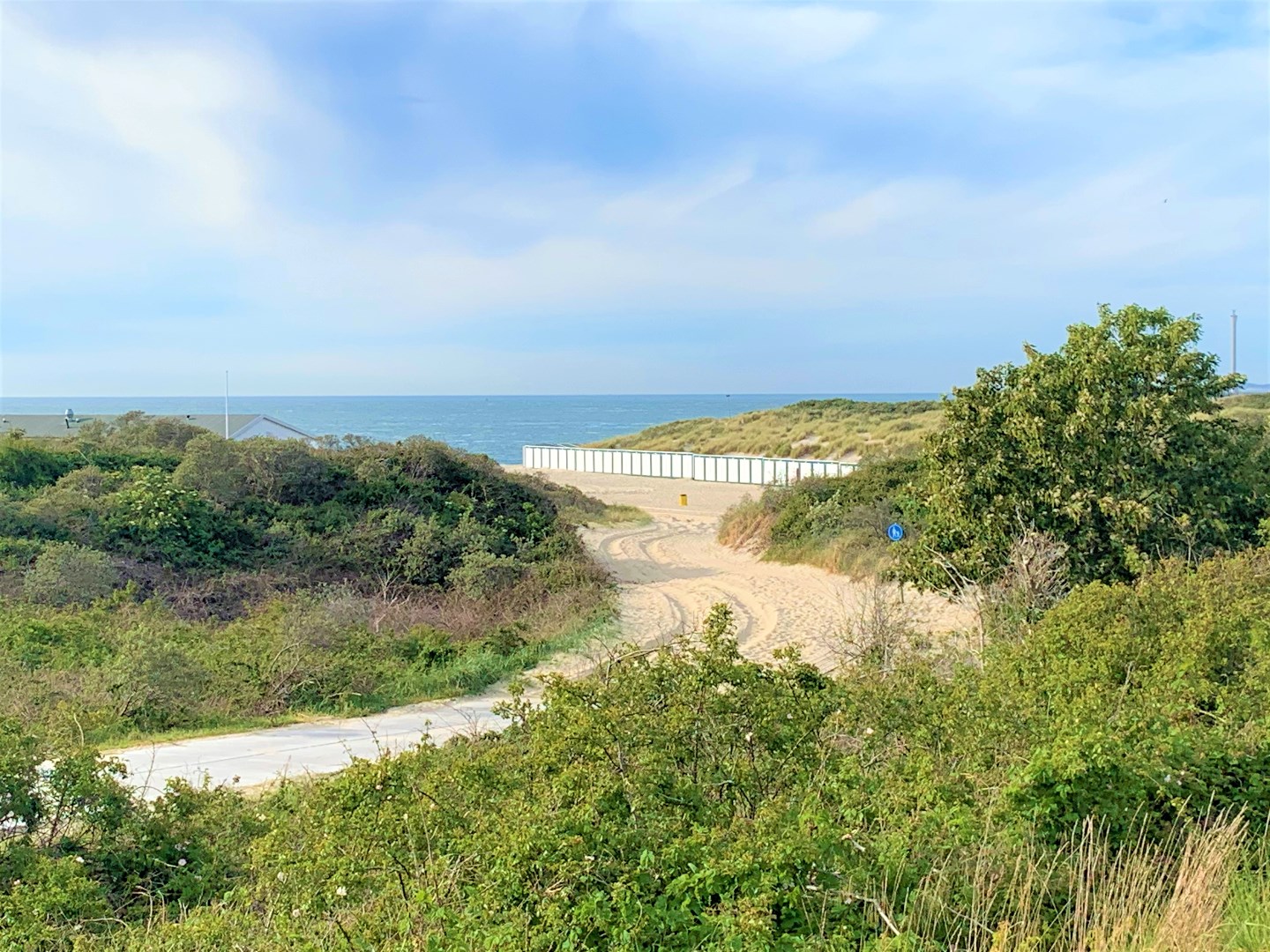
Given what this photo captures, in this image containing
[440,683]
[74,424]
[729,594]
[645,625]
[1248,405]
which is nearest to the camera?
[440,683]

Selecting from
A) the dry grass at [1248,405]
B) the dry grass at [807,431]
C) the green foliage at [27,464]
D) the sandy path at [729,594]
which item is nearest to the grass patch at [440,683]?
the sandy path at [729,594]

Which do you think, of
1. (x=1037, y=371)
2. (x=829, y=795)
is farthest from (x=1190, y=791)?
(x=1037, y=371)

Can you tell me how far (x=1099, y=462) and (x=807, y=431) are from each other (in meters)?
38.9

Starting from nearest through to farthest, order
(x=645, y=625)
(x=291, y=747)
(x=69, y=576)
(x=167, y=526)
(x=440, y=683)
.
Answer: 1. (x=291, y=747)
2. (x=440, y=683)
3. (x=69, y=576)
4. (x=645, y=625)
5. (x=167, y=526)

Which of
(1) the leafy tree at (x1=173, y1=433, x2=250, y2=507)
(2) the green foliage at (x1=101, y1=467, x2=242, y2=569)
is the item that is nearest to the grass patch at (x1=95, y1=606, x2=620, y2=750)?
(2) the green foliage at (x1=101, y1=467, x2=242, y2=569)

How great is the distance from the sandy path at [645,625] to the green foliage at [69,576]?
5191 millimetres

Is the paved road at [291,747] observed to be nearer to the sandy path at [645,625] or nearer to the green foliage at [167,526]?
the sandy path at [645,625]

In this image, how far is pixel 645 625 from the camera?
14.5 metres

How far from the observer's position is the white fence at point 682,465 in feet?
121

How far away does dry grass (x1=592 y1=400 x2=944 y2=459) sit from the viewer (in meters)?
44.2

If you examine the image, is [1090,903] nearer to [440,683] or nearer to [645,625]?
[440,683]

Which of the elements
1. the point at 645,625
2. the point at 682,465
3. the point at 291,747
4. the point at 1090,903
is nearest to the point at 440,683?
the point at 291,747

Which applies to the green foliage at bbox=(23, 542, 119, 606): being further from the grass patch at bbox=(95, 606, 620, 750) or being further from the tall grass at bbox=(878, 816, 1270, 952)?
the tall grass at bbox=(878, 816, 1270, 952)

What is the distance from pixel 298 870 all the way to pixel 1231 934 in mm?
3488
